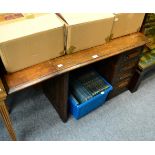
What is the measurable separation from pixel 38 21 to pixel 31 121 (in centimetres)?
91

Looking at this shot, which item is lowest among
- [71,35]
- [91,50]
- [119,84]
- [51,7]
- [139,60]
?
[119,84]

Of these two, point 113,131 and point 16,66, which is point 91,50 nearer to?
point 16,66

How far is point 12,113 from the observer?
1.73 m

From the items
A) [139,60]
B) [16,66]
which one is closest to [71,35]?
[16,66]

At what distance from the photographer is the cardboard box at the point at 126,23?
1.37 m

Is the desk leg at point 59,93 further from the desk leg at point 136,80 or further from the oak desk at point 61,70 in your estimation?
the desk leg at point 136,80

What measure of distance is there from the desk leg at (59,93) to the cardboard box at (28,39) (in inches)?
8.6

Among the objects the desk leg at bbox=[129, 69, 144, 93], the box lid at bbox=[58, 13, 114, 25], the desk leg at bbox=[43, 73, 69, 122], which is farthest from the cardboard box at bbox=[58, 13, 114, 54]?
the desk leg at bbox=[129, 69, 144, 93]

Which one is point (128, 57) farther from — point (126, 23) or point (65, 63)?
point (65, 63)

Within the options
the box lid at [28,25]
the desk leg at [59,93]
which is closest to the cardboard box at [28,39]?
the box lid at [28,25]

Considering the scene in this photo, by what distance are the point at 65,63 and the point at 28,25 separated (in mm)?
324

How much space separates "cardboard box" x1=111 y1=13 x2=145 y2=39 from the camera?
1.37 metres

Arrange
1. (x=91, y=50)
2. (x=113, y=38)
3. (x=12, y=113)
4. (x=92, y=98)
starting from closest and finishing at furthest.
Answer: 1. (x=91, y=50)
2. (x=113, y=38)
3. (x=92, y=98)
4. (x=12, y=113)

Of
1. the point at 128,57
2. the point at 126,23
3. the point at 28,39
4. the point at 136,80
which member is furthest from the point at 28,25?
the point at 136,80
